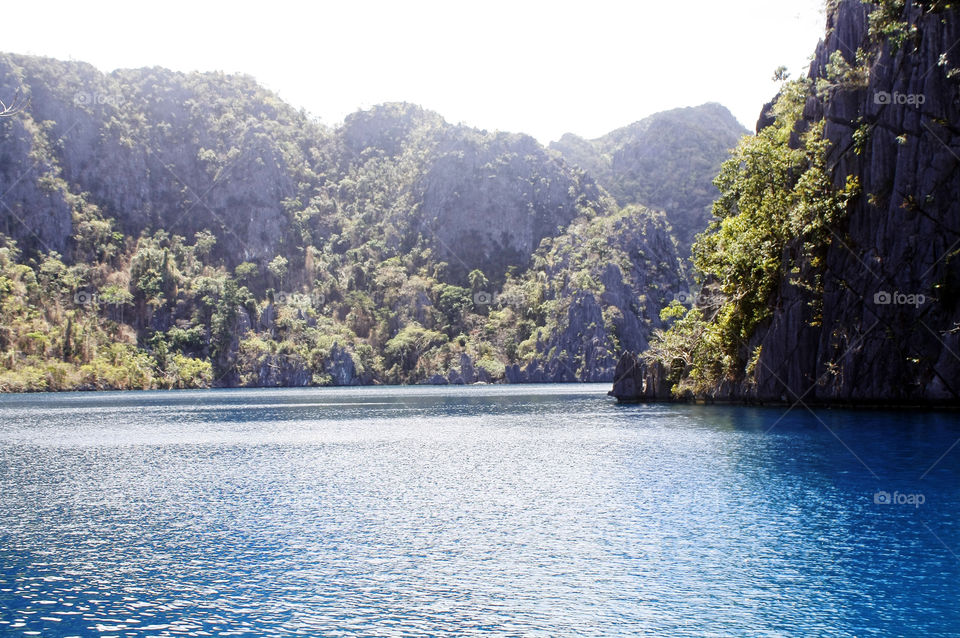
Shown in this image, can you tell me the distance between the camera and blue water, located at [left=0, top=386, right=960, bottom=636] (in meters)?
19.2

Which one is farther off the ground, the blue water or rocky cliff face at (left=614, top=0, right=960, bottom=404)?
rocky cliff face at (left=614, top=0, right=960, bottom=404)

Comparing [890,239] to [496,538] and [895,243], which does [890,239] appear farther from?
[496,538]

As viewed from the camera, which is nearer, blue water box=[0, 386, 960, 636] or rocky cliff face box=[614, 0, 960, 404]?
blue water box=[0, 386, 960, 636]

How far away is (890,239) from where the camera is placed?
211 ft

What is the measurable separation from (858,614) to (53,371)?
182280 millimetres

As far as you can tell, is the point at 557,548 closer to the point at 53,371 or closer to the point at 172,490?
the point at 172,490

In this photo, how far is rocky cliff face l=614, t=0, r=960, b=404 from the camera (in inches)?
2419

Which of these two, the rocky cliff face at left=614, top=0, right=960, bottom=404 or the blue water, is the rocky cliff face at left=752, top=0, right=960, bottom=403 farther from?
the blue water

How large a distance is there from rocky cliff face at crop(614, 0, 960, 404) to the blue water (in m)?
11.2

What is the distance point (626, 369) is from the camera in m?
101

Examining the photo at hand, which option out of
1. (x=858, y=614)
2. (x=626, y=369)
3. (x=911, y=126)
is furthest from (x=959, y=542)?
(x=626, y=369)

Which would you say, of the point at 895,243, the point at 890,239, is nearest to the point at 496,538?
the point at 895,243

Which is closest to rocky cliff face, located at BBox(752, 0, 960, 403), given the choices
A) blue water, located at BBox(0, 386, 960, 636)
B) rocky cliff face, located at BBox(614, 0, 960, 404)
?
rocky cliff face, located at BBox(614, 0, 960, 404)

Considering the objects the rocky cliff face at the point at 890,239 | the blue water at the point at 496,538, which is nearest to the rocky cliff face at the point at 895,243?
the rocky cliff face at the point at 890,239
